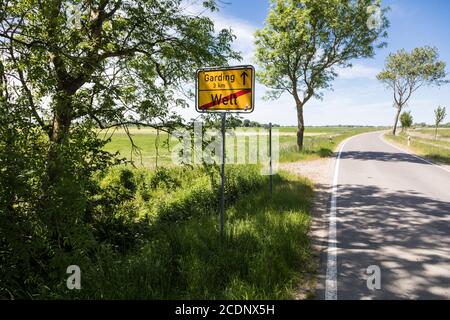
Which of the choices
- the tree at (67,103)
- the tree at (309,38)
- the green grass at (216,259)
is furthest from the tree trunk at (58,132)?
the tree at (309,38)

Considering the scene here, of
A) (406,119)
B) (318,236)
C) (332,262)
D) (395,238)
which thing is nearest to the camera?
(332,262)

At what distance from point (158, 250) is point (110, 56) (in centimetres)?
502

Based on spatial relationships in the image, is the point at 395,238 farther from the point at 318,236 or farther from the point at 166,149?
the point at 166,149

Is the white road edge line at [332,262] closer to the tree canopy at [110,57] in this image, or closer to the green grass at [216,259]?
the green grass at [216,259]

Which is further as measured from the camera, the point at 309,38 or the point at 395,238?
the point at 309,38

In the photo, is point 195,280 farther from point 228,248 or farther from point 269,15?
point 269,15

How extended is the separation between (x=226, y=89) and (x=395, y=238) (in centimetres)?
427

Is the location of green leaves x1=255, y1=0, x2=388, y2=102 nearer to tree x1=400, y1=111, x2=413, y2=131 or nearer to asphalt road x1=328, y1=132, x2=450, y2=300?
asphalt road x1=328, y1=132, x2=450, y2=300

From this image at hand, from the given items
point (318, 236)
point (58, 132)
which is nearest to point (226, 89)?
point (58, 132)

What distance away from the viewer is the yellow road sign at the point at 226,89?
188 inches

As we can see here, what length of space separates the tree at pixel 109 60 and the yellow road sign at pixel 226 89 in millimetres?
1773

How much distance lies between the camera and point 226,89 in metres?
4.93

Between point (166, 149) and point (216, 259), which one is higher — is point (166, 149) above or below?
above
